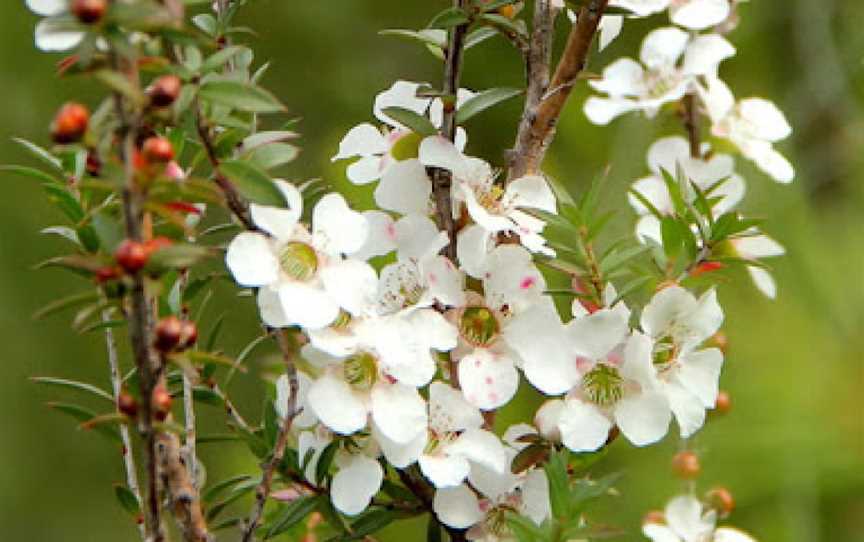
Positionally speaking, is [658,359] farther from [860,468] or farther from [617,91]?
[860,468]

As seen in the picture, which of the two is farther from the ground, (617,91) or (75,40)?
(75,40)

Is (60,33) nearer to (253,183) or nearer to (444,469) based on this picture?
(253,183)

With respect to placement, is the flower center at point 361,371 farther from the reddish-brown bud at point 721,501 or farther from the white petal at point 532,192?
the reddish-brown bud at point 721,501

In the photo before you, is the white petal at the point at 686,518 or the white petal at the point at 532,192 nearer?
the white petal at the point at 532,192

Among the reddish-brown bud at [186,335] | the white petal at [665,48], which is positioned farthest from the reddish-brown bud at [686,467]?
the reddish-brown bud at [186,335]

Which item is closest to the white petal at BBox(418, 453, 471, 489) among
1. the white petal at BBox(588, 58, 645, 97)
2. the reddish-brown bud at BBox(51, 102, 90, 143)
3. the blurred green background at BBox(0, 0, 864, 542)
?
the reddish-brown bud at BBox(51, 102, 90, 143)

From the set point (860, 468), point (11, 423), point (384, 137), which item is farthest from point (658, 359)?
point (11, 423)
